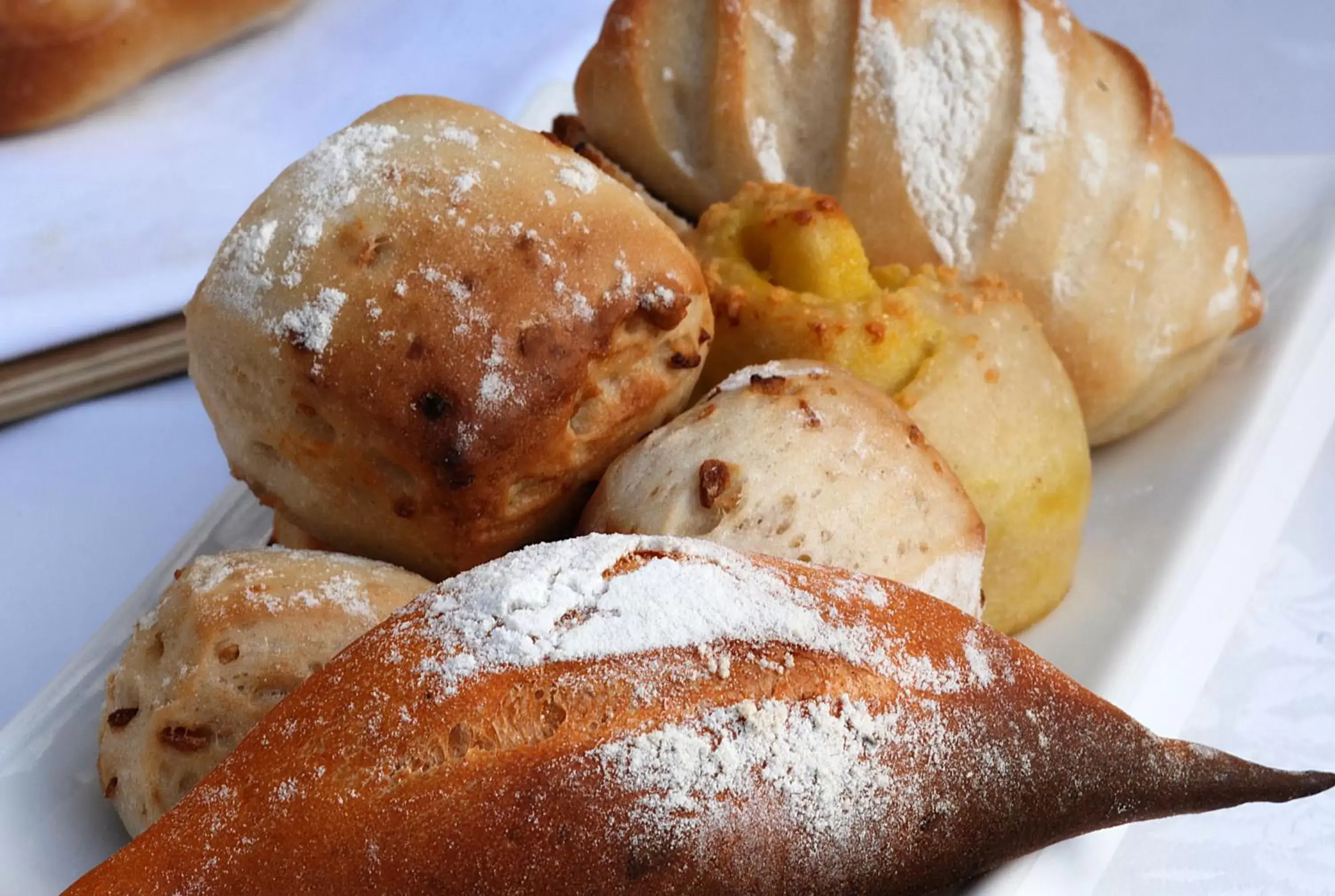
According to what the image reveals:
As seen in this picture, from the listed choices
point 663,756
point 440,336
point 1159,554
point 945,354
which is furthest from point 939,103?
point 663,756

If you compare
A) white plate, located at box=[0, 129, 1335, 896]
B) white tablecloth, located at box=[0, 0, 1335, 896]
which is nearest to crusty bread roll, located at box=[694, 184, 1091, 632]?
white plate, located at box=[0, 129, 1335, 896]

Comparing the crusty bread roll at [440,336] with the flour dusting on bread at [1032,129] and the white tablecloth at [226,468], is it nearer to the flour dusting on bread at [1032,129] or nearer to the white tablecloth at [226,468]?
the flour dusting on bread at [1032,129]

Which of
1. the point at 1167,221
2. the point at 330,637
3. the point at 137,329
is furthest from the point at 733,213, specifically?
the point at 137,329

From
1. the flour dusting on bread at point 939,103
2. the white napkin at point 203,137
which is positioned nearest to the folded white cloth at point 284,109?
the white napkin at point 203,137

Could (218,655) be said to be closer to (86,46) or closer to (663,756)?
(663,756)

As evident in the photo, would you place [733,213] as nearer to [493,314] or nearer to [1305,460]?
[493,314]

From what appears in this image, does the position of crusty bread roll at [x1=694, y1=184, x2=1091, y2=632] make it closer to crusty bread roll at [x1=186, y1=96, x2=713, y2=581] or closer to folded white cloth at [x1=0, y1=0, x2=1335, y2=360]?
crusty bread roll at [x1=186, y1=96, x2=713, y2=581]

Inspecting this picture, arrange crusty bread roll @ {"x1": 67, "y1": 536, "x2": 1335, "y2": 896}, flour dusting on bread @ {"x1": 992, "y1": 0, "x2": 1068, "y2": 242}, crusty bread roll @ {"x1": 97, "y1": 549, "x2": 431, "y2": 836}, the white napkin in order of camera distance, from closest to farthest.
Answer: crusty bread roll @ {"x1": 67, "y1": 536, "x2": 1335, "y2": 896} < crusty bread roll @ {"x1": 97, "y1": 549, "x2": 431, "y2": 836} < flour dusting on bread @ {"x1": 992, "y1": 0, "x2": 1068, "y2": 242} < the white napkin
